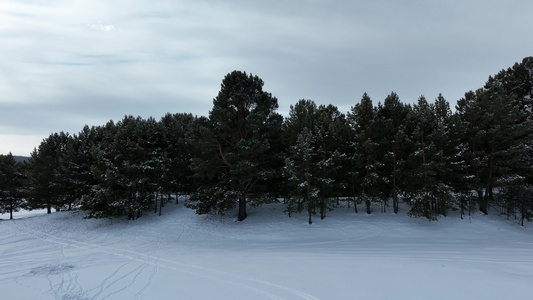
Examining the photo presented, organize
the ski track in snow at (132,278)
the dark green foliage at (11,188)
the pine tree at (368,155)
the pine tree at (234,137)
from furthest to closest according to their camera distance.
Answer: the dark green foliage at (11,188) < the pine tree at (368,155) < the pine tree at (234,137) < the ski track in snow at (132,278)

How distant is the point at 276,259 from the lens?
1384cm

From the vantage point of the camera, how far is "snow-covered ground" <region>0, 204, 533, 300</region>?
9.30m

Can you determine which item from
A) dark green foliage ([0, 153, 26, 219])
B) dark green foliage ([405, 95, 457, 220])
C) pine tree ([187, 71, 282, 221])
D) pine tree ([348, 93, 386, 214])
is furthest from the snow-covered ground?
dark green foliage ([0, 153, 26, 219])

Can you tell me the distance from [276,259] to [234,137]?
13085 mm

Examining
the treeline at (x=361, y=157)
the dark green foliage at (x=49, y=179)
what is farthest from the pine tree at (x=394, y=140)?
the dark green foliage at (x=49, y=179)

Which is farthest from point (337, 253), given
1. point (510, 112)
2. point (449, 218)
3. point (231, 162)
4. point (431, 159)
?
point (510, 112)

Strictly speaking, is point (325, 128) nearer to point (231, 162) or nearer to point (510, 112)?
point (231, 162)

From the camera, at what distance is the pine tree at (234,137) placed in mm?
24203

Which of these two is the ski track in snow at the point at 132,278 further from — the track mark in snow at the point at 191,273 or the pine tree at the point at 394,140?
the pine tree at the point at 394,140

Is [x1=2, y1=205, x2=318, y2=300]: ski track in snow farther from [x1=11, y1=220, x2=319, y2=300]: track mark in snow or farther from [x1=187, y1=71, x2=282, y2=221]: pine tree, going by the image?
[x1=187, y1=71, x2=282, y2=221]: pine tree

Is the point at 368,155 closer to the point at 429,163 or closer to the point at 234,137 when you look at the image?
the point at 429,163

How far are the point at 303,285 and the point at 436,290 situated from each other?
4.13 meters

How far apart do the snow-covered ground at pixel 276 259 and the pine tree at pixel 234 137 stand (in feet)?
10.0

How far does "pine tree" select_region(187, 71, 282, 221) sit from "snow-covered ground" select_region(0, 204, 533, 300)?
3060 mm
